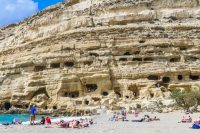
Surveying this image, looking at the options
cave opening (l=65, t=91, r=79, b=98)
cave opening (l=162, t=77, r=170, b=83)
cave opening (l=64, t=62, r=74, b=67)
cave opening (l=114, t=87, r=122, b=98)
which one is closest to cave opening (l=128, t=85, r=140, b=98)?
cave opening (l=114, t=87, r=122, b=98)

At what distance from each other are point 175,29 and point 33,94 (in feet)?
57.1

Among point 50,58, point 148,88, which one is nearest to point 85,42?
point 50,58

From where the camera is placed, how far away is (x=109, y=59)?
128 ft

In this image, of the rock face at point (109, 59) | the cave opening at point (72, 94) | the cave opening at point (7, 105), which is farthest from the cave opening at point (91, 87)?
the cave opening at point (7, 105)

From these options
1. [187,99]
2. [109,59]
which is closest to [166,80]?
[109,59]

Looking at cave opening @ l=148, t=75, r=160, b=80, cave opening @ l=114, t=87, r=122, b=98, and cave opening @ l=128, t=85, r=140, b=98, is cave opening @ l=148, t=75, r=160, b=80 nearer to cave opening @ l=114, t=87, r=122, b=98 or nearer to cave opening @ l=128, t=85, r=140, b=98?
cave opening @ l=128, t=85, r=140, b=98

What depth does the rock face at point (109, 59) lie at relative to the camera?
3694 cm

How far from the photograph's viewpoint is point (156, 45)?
131 ft

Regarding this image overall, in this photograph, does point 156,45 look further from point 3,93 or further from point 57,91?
point 3,93

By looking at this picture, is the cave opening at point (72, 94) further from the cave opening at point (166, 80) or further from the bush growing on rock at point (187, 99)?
the bush growing on rock at point (187, 99)

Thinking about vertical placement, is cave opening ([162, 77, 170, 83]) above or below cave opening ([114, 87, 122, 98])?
above

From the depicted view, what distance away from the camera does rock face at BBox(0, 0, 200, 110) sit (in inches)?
1454

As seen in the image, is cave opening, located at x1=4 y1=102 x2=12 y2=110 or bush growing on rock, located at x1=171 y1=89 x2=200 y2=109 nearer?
bush growing on rock, located at x1=171 y1=89 x2=200 y2=109

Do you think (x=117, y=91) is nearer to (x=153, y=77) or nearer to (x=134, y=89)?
(x=134, y=89)
